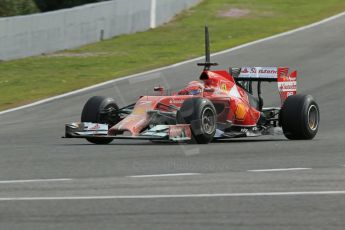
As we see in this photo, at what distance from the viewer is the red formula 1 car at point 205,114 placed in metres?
13.9

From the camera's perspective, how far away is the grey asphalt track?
25.0 ft

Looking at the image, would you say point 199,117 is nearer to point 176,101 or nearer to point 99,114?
point 176,101

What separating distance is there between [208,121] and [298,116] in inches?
65.1

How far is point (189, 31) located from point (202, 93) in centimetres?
1916

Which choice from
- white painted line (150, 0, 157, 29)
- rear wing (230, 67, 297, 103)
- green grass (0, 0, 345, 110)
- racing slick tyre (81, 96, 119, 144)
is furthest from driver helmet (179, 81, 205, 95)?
white painted line (150, 0, 157, 29)

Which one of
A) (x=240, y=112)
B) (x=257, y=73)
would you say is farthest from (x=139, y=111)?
(x=257, y=73)

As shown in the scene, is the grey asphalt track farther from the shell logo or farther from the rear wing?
the rear wing

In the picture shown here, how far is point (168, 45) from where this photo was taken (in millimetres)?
31344

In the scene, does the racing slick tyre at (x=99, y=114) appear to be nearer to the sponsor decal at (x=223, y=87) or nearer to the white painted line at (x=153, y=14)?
the sponsor decal at (x=223, y=87)

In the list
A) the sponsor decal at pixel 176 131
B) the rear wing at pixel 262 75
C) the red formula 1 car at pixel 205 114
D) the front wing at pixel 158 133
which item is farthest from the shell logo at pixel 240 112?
the sponsor decal at pixel 176 131

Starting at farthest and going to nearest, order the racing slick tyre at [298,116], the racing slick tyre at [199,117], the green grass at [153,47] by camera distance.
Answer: the green grass at [153,47], the racing slick tyre at [298,116], the racing slick tyre at [199,117]

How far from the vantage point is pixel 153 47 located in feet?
102

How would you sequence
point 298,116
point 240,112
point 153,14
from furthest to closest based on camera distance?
point 153,14 → point 240,112 → point 298,116

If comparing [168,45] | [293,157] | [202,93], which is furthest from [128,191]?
[168,45]
